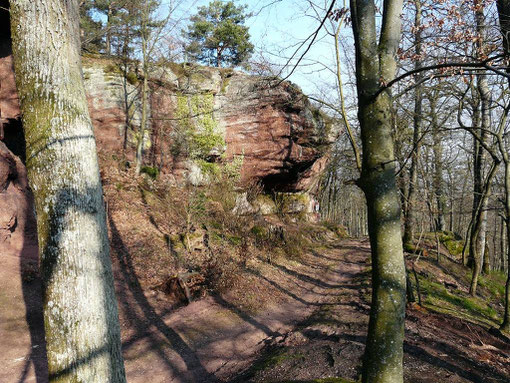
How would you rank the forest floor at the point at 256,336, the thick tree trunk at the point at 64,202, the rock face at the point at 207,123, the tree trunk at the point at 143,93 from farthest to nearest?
the rock face at the point at 207,123 < the tree trunk at the point at 143,93 < the forest floor at the point at 256,336 < the thick tree trunk at the point at 64,202

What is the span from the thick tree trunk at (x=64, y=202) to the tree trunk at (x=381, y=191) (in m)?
2.03

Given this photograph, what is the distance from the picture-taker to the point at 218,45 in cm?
2262

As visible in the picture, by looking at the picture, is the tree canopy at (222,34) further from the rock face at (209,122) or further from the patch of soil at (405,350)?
the patch of soil at (405,350)

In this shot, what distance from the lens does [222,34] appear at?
22109 millimetres

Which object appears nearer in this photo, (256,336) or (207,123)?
(256,336)

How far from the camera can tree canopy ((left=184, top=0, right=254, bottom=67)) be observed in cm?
2216

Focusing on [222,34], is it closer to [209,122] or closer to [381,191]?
[209,122]

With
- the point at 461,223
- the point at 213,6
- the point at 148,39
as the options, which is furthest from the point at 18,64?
the point at 461,223

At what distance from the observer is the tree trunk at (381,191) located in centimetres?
257

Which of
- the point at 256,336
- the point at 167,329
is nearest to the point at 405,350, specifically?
the point at 256,336

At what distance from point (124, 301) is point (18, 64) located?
6.14 meters

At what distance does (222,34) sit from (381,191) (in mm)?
22311

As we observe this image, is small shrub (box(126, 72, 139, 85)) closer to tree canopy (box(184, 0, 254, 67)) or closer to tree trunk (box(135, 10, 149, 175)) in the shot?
tree trunk (box(135, 10, 149, 175))

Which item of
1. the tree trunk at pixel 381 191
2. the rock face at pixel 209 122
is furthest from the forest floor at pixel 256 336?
the rock face at pixel 209 122
